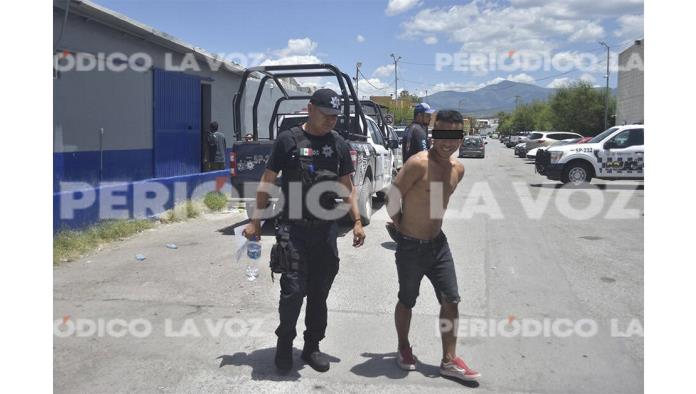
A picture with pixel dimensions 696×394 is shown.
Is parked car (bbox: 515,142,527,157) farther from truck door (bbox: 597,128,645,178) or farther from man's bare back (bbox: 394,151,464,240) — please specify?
man's bare back (bbox: 394,151,464,240)

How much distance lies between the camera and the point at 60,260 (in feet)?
23.6

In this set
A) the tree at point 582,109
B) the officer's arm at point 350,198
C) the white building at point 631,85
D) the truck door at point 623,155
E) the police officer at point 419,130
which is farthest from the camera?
the tree at point 582,109

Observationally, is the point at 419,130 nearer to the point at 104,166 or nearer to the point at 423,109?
the point at 423,109

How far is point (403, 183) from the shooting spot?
4.04m

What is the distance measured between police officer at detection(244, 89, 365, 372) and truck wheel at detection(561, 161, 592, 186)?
1399 cm

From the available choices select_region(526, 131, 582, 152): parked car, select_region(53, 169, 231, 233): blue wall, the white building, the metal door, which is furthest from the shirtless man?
the white building

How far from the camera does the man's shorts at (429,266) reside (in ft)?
13.1

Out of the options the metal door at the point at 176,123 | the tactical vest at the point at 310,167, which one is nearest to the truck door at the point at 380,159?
the metal door at the point at 176,123

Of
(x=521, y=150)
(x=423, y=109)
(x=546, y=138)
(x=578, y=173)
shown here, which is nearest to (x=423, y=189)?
(x=423, y=109)

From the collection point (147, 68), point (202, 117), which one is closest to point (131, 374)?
point (147, 68)

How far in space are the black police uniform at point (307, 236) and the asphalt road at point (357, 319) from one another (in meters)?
0.40

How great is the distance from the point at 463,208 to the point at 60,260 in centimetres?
764

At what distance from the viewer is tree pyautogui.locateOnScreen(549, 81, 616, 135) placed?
1919 inches

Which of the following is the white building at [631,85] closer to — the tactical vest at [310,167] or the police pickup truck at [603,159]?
the police pickup truck at [603,159]
